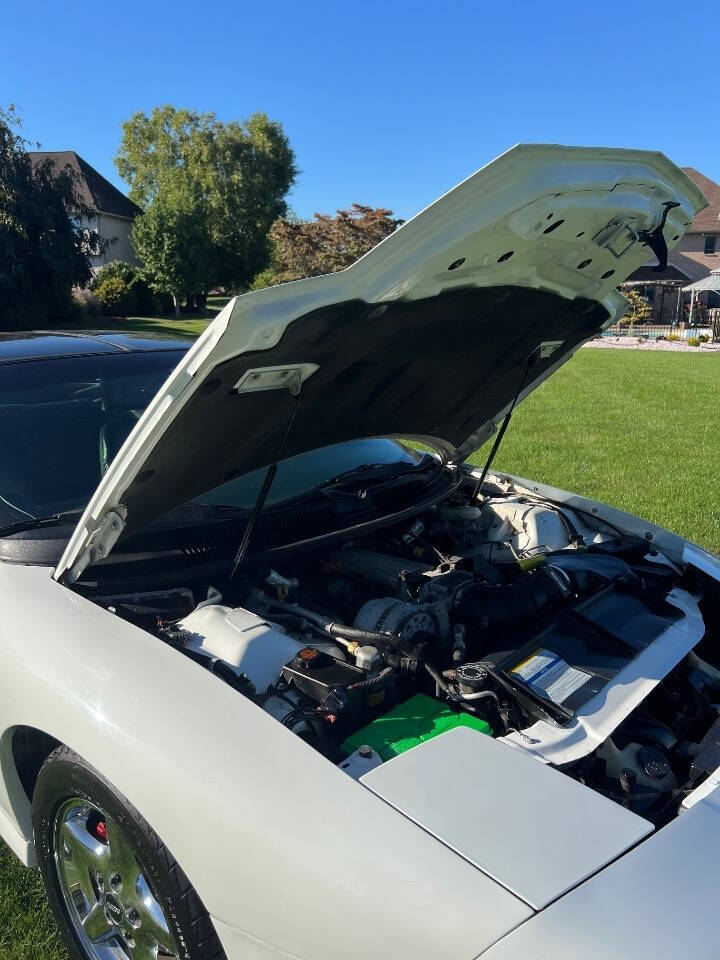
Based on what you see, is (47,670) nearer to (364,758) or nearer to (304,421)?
(364,758)

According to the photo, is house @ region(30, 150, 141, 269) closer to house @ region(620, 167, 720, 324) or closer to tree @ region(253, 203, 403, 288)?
tree @ region(253, 203, 403, 288)

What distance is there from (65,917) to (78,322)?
2765cm

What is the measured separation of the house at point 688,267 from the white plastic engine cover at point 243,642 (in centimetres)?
4269

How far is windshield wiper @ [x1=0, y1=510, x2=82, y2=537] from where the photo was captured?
235 cm

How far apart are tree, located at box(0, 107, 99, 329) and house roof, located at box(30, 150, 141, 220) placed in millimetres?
18840

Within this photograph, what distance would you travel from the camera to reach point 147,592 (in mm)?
2328

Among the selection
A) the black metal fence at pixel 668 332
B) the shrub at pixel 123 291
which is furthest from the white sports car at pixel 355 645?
the shrub at pixel 123 291

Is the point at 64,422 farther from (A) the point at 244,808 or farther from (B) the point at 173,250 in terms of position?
(B) the point at 173,250

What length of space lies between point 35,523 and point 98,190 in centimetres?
4992

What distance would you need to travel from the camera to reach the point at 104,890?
6.42 feet

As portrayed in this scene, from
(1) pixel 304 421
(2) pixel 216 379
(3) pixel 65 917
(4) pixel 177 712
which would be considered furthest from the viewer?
(1) pixel 304 421

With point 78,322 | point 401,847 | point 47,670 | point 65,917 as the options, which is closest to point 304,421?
point 47,670

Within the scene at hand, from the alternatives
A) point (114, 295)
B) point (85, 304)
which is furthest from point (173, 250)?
point (85, 304)

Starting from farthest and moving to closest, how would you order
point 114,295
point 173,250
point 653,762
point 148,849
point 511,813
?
point 173,250 → point 114,295 → point 653,762 → point 148,849 → point 511,813
